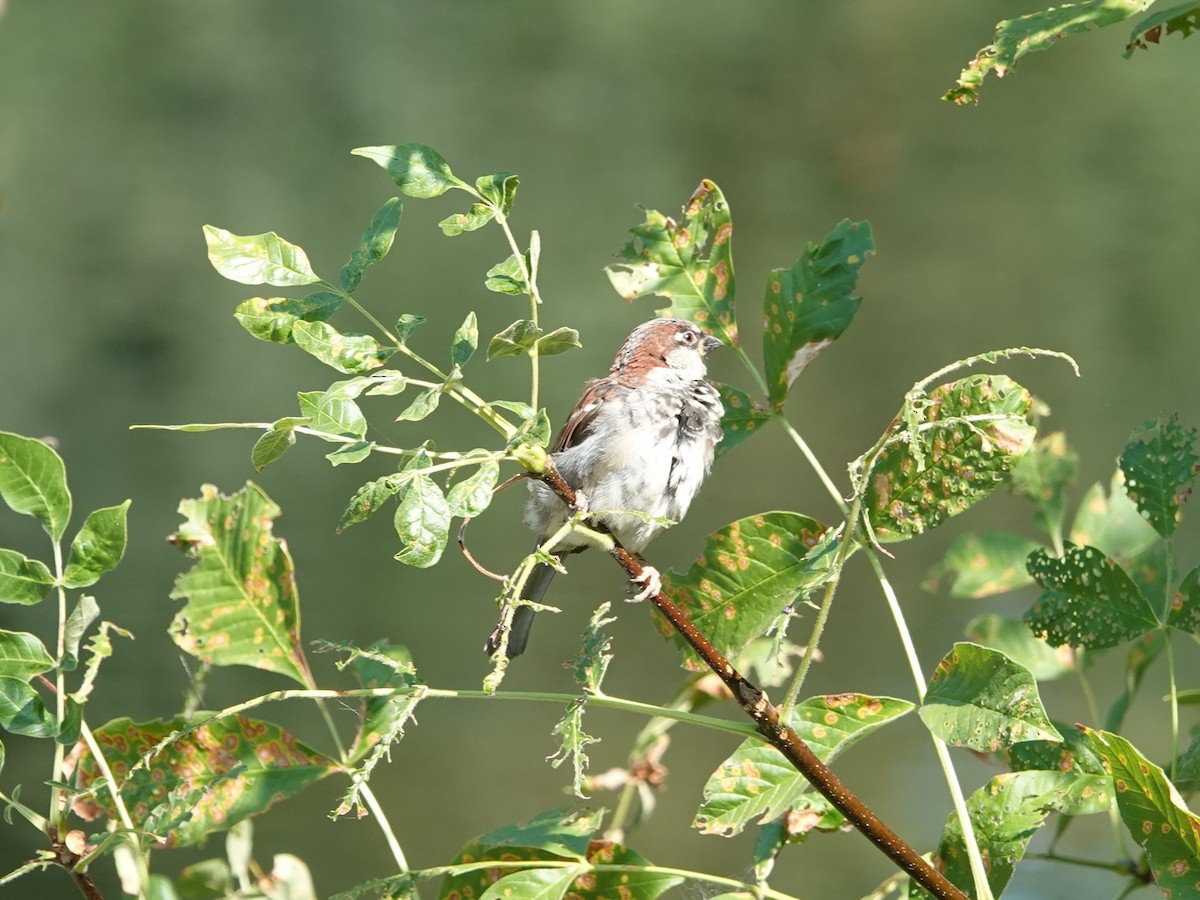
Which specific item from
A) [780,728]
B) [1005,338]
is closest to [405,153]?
[780,728]

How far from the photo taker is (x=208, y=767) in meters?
1.18

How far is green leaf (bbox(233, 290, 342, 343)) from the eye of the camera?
956mm

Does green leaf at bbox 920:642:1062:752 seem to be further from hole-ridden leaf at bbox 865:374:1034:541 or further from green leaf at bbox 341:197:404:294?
green leaf at bbox 341:197:404:294

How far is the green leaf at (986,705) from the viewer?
0.93 metres

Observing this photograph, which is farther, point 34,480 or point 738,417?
point 738,417

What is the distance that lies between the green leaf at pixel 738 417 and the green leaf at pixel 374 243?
1.46 feet

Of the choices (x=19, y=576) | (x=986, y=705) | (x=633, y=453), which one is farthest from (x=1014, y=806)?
(x=633, y=453)

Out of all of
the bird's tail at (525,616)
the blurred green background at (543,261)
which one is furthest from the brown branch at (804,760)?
the blurred green background at (543,261)

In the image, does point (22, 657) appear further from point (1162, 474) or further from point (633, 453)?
point (633, 453)

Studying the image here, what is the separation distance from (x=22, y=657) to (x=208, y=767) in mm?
225

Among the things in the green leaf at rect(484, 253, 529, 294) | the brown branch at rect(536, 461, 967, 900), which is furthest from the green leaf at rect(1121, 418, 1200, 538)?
the green leaf at rect(484, 253, 529, 294)

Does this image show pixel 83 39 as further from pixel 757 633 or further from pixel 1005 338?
pixel 757 633

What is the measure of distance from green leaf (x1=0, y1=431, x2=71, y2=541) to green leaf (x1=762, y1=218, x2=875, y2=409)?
0.59 meters

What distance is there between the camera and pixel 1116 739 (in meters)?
0.86
